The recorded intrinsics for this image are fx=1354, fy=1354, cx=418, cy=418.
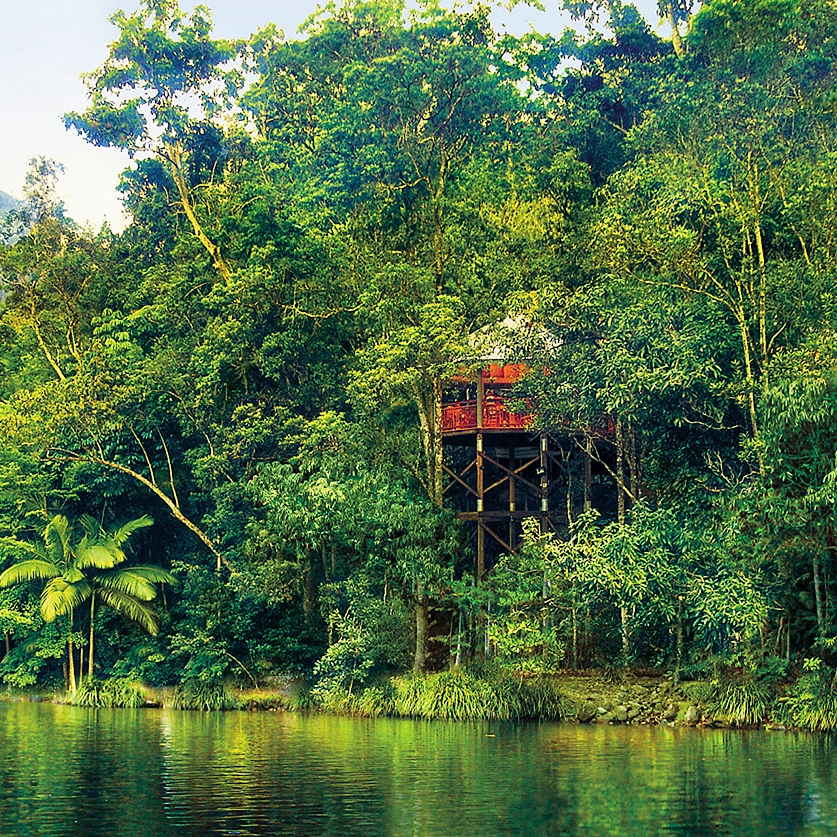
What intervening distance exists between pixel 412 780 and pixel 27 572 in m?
18.1

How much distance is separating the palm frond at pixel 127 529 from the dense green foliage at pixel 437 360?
74 cm

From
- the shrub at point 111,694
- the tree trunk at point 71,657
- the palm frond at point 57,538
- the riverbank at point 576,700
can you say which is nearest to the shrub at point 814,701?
the riverbank at point 576,700

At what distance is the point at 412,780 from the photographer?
17.5m

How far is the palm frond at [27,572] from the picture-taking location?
3272 centimetres

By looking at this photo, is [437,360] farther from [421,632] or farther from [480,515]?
[421,632]

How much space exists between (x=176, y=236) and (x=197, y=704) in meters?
15.1

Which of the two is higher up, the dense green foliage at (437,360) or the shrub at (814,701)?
the dense green foliage at (437,360)

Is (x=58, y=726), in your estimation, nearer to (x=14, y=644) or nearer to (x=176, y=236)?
(x=14, y=644)

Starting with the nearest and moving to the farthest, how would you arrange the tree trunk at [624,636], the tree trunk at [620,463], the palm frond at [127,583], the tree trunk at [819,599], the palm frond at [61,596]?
the tree trunk at [819,599] → the tree trunk at [624,636] → the tree trunk at [620,463] → the palm frond at [61,596] → the palm frond at [127,583]

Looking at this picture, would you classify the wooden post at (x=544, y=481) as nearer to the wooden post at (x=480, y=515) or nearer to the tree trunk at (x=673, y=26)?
the wooden post at (x=480, y=515)

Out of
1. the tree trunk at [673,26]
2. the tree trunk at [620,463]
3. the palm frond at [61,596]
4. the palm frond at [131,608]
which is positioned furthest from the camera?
the tree trunk at [673,26]

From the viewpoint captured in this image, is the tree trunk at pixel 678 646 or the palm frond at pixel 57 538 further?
the palm frond at pixel 57 538

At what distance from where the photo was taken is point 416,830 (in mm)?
13836

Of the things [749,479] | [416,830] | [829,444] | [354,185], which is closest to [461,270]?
[354,185]
